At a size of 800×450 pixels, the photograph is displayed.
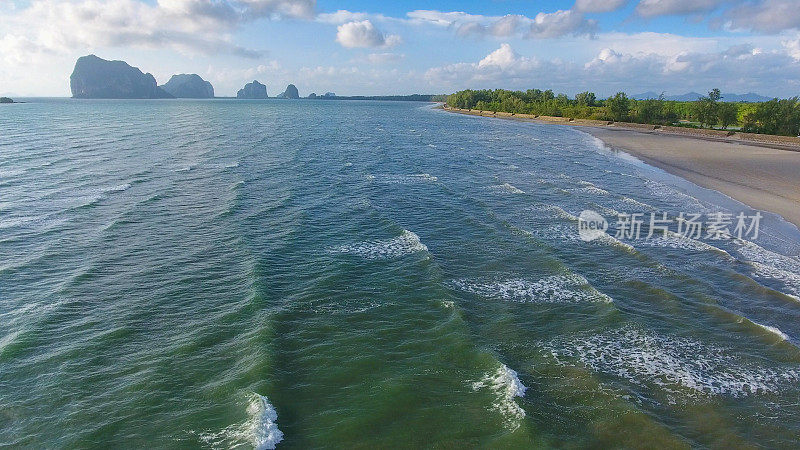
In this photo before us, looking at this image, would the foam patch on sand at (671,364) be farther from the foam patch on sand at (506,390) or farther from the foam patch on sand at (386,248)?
the foam patch on sand at (386,248)

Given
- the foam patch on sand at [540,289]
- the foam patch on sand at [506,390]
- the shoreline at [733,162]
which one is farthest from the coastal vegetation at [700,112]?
the foam patch on sand at [506,390]

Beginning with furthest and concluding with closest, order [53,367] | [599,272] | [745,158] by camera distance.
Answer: [745,158] → [599,272] → [53,367]

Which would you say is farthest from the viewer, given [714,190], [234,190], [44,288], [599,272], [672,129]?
[672,129]

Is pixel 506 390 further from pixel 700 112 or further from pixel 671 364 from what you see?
pixel 700 112

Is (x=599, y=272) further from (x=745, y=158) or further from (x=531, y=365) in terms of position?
(x=745, y=158)

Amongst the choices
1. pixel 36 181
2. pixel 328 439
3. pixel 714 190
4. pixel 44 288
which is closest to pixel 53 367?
pixel 44 288

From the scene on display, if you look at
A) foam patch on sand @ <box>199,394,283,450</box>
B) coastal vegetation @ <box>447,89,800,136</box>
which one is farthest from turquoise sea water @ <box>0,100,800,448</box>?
coastal vegetation @ <box>447,89,800,136</box>
